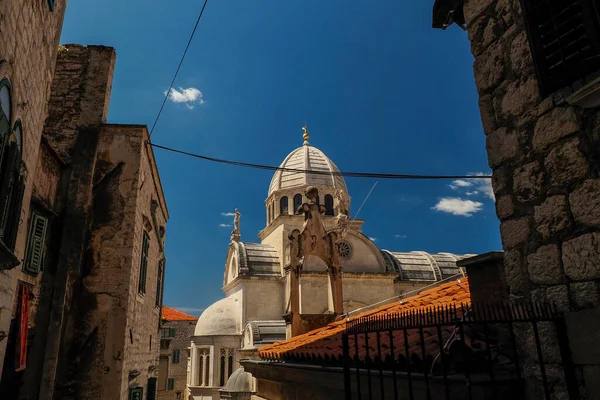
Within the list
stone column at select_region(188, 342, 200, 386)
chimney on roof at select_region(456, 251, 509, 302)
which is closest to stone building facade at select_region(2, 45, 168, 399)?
chimney on roof at select_region(456, 251, 509, 302)

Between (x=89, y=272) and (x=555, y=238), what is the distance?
7117mm

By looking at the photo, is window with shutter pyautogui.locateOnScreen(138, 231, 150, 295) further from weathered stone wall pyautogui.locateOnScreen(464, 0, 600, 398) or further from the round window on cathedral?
the round window on cathedral

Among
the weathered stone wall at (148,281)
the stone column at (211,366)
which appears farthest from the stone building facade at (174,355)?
the weathered stone wall at (148,281)

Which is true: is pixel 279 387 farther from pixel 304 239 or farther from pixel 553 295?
pixel 553 295

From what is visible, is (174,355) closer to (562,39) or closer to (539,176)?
(539,176)

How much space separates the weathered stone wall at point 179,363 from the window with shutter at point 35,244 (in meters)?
28.3

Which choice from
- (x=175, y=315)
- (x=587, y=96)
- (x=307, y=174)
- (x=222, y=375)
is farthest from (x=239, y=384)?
(x=175, y=315)

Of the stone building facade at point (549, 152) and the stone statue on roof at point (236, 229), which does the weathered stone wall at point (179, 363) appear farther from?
the stone building facade at point (549, 152)

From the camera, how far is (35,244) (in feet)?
20.1

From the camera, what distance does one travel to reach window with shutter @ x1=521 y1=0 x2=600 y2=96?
2382mm

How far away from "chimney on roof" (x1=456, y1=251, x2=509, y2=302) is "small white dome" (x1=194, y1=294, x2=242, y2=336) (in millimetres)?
19798

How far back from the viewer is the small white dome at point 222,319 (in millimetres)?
22156

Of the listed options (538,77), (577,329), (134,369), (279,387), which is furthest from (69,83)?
(577,329)

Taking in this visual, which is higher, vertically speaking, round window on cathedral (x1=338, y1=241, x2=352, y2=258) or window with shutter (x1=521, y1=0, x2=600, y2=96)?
round window on cathedral (x1=338, y1=241, x2=352, y2=258)
